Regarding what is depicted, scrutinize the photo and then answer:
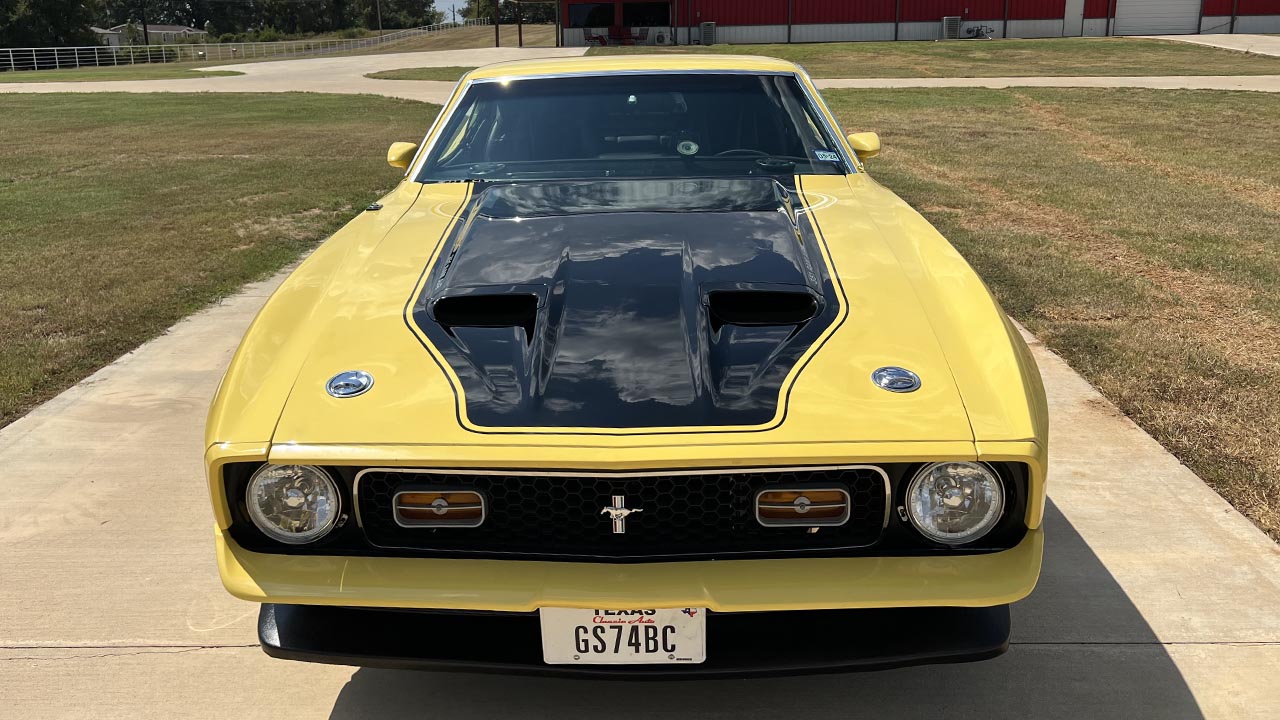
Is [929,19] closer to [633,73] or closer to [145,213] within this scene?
[145,213]

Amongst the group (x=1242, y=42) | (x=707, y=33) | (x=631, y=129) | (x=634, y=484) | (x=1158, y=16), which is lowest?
(x=634, y=484)

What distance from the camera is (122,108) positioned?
2016 cm

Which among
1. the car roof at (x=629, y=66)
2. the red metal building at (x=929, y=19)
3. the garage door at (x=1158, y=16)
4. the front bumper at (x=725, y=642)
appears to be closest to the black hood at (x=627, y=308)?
the front bumper at (x=725, y=642)

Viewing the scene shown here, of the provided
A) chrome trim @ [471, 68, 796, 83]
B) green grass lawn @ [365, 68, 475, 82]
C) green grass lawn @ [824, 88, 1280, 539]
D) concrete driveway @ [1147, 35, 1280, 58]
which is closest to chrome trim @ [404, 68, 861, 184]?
chrome trim @ [471, 68, 796, 83]

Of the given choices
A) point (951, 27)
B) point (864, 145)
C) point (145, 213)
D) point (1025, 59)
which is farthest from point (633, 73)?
point (951, 27)

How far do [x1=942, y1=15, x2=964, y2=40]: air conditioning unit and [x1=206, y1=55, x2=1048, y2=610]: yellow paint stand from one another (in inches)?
1754

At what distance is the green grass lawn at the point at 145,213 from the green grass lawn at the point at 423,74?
34.9 ft

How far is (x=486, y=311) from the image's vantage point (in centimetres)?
234

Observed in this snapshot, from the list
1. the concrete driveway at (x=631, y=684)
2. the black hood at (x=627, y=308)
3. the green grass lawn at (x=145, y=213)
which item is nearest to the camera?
the black hood at (x=627, y=308)

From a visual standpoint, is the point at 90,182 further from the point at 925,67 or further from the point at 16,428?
the point at 925,67

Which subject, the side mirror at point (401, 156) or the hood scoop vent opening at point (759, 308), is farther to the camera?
the side mirror at point (401, 156)

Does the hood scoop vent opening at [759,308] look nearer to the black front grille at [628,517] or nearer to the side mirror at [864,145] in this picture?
the black front grille at [628,517]

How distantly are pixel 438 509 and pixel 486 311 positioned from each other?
1.75ft

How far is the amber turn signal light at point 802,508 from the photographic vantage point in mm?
1978
